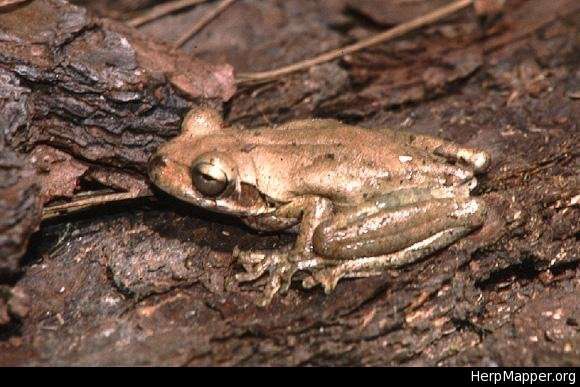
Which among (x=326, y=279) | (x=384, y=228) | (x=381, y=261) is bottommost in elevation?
(x=326, y=279)

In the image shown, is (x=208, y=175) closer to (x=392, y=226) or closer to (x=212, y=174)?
(x=212, y=174)

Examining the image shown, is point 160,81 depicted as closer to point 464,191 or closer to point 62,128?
point 62,128

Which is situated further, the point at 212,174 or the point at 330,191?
the point at 330,191

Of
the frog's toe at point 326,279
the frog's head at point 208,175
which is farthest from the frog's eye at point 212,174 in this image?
the frog's toe at point 326,279

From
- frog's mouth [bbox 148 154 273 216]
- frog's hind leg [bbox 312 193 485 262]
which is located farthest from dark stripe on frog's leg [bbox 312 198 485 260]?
frog's mouth [bbox 148 154 273 216]

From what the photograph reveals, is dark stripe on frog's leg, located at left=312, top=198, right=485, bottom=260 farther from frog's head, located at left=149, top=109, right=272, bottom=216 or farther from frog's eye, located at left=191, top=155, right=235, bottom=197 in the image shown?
frog's eye, located at left=191, top=155, right=235, bottom=197

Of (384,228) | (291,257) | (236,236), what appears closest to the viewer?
(384,228)

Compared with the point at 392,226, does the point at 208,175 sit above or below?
above

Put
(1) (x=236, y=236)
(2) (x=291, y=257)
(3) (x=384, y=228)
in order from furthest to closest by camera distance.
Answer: (1) (x=236, y=236) < (2) (x=291, y=257) < (3) (x=384, y=228)

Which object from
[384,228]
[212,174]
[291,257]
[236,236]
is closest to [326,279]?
[291,257]
